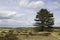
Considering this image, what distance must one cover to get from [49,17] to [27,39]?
3034cm

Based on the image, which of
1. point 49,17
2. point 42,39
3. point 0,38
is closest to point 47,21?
point 49,17

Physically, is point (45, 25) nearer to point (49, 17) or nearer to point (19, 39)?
point (49, 17)

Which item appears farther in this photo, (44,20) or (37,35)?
(44,20)

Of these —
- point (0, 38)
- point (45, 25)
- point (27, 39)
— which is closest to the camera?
point (0, 38)

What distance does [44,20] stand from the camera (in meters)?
63.9

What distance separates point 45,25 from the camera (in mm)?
63094

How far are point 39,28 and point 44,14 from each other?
497cm

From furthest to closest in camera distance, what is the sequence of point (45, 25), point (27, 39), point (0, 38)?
point (45, 25), point (27, 39), point (0, 38)

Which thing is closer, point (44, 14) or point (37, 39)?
point (37, 39)

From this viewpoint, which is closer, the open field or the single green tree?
the open field

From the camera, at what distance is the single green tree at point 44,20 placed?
2491 inches

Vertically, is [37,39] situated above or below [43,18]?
below

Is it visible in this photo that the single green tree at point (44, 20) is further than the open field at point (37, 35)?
Yes

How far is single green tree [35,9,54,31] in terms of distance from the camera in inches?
2491
